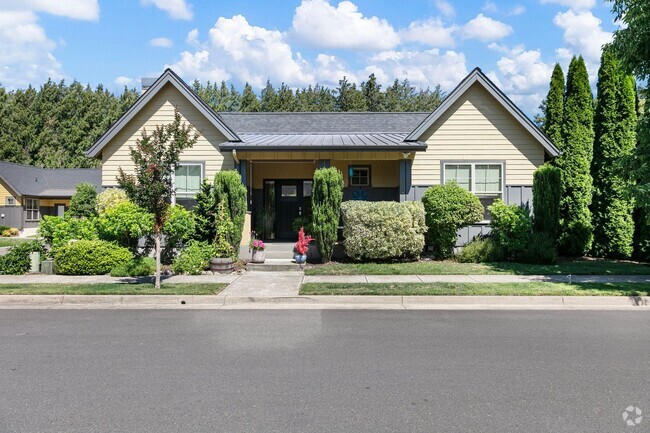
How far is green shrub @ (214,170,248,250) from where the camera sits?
14.7 meters

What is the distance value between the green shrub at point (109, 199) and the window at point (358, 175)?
7.88 m

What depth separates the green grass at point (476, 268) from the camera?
43.2ft

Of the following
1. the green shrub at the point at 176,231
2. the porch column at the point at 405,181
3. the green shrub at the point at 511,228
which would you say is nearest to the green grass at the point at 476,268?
the green shrub at the point at 511,228

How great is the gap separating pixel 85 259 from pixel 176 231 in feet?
8.04

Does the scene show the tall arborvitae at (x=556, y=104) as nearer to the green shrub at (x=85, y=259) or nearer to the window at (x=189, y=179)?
the window at (x=189, y=179)

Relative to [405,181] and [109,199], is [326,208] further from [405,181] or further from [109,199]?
[109,199]

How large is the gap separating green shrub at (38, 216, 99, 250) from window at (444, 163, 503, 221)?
11.5 meters

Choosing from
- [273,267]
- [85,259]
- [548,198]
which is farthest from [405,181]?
[85,259]

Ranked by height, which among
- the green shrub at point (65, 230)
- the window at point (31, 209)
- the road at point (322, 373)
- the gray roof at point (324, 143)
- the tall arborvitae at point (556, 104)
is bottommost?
the road at point (322, 373)

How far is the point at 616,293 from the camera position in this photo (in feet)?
33.5

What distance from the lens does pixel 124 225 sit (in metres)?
13.7

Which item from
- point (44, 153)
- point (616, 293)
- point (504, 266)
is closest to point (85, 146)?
point (44, 153)

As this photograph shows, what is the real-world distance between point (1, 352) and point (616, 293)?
10781 mm

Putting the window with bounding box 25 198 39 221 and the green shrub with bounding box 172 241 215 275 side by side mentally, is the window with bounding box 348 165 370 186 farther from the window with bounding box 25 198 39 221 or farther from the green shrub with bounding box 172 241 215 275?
the window with bounding box 25 198 39 221
